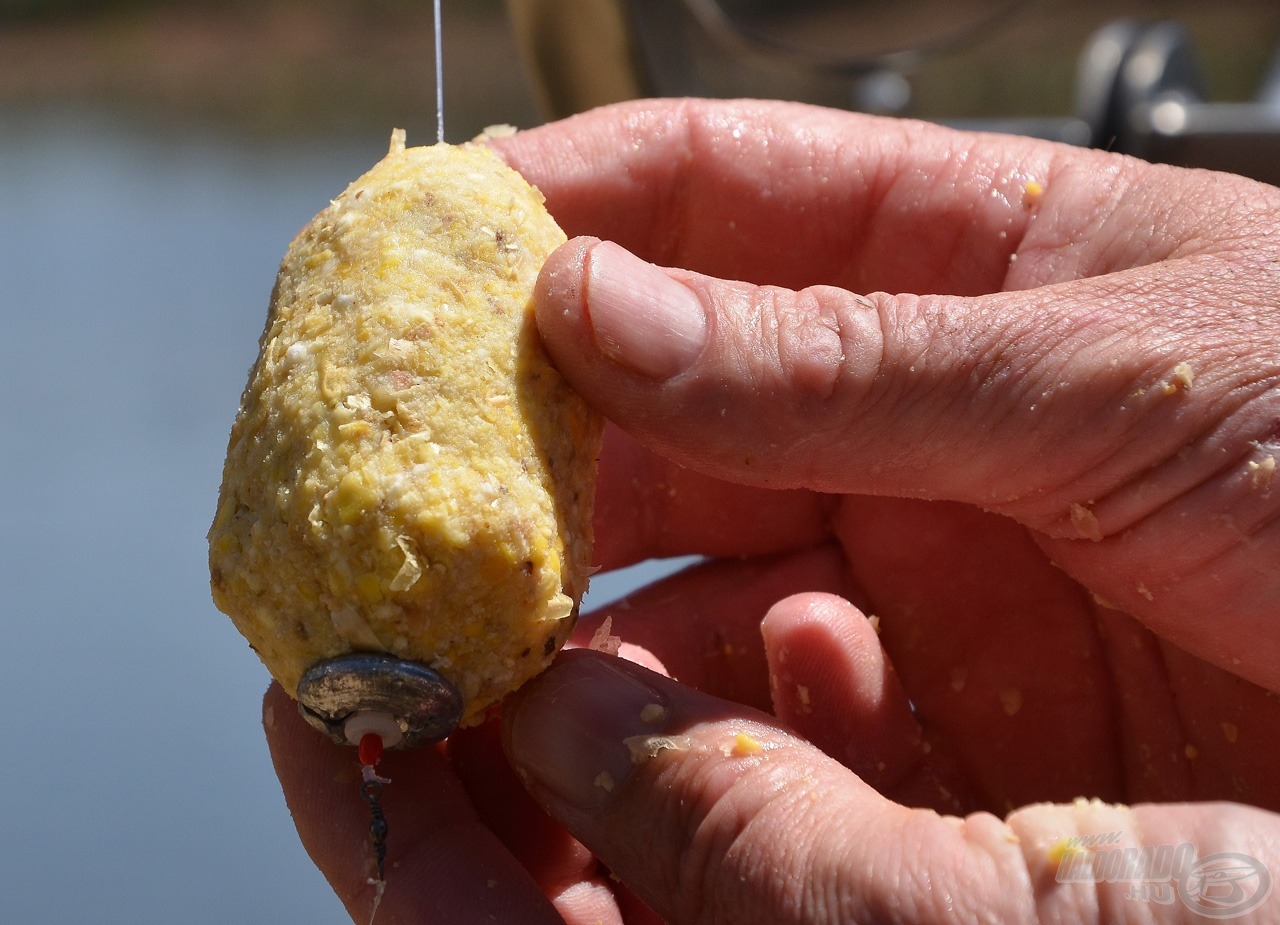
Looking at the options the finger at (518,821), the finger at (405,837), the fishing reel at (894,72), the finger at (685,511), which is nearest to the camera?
the finger at (405,837)

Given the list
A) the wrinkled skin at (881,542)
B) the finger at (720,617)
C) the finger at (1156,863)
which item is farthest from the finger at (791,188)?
the finger at (1156,863)

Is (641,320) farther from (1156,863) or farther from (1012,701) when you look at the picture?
(1012,701)

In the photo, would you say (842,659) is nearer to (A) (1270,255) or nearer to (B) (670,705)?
(B) (670,705)

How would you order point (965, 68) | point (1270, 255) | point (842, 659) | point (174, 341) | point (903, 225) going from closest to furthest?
point (1270, 255) < point (842, 659) < point (903, 225) < point (174, 341) < point (965, 68)

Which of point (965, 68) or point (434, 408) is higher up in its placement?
point (965, 68)

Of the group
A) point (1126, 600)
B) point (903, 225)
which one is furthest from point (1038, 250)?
point (1126, 600)

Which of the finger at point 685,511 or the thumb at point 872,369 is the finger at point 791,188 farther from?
the thumb at point 872,369

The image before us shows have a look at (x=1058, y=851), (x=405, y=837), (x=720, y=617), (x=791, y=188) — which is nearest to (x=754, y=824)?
(x=1058, y=851)
